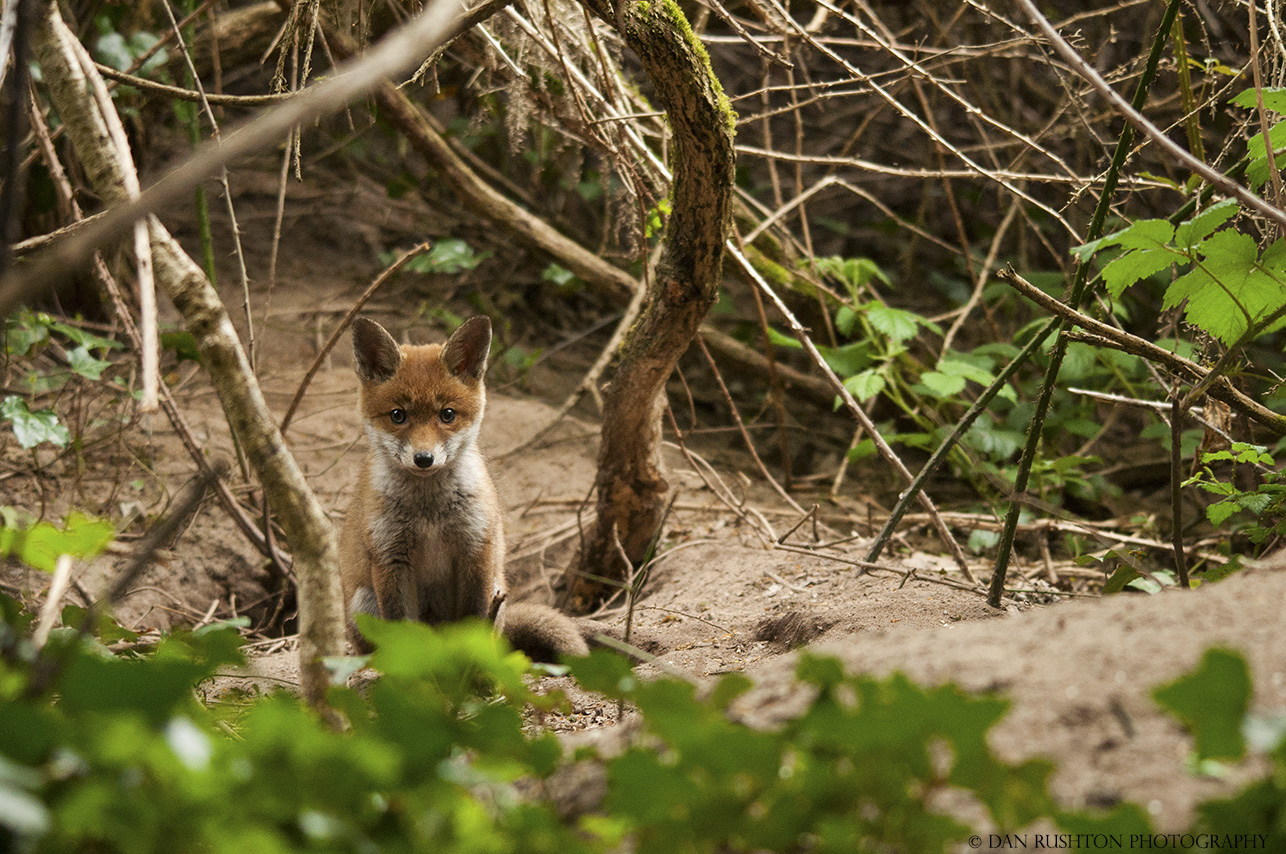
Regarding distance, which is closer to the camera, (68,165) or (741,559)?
(741,559)

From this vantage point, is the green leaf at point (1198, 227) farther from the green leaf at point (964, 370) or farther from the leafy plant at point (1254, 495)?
the green leaf at point (964, 370)

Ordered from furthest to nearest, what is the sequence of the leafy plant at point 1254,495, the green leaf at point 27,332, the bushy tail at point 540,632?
the green leaf at point 27,332
the bushy tail at point 540,632
the leafy plant at point 1254,495

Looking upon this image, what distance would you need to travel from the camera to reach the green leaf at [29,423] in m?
4.36

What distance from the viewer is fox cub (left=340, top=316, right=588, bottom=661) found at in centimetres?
398

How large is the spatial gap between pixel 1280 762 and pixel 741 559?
11.5ft

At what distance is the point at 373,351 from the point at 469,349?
428 millimetres

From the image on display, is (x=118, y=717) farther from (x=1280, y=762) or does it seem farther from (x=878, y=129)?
(x=878, y=129)

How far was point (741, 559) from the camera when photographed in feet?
15.2

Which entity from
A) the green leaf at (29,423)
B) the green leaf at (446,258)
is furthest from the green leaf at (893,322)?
the green leaf at (29,423)

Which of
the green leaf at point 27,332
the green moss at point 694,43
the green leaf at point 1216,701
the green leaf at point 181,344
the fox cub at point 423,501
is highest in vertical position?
the green moss at point 694,43

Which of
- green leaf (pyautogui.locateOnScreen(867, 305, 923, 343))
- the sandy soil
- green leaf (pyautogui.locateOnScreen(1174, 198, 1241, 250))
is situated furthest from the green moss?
green leaf (pyautogui.locateOnScreen(867, 305, 923, 343))

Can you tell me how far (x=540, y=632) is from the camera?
3.76 m

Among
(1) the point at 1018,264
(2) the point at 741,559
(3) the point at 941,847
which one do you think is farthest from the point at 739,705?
(1) the point at 1018,264

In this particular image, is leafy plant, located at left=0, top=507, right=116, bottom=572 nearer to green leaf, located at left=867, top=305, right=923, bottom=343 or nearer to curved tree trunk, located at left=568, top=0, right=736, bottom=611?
curved tree trunk, located at left=568, top=0, right=736, bottom=611
